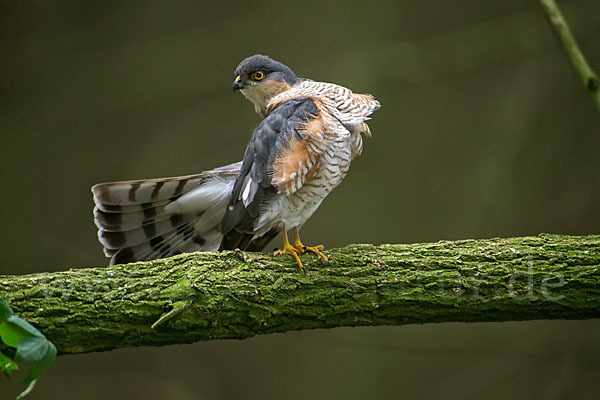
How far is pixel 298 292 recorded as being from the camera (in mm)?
1776

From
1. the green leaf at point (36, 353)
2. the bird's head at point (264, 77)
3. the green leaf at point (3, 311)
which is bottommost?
the green leaf at point (36, 353)

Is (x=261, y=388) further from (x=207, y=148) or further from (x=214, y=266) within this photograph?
(x=214, y=266)

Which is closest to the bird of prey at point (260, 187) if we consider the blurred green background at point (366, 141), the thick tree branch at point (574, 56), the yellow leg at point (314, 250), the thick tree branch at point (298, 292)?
the yellow leg at point (314, 250)

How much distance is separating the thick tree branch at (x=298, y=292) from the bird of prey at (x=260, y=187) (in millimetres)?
163

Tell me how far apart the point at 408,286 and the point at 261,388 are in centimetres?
221

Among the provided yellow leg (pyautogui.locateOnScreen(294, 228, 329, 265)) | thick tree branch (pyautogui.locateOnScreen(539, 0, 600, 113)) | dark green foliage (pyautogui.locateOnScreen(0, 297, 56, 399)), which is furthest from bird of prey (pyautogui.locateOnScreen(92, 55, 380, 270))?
dark green foliage (pyautogui.locateOnScreen(0, 297, 56, 399))

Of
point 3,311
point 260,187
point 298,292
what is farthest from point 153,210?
point 3,311

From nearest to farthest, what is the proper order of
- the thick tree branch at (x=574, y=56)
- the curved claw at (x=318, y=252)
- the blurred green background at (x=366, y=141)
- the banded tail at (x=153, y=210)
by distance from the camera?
1. the curved claw at (x=318, y=252)
2. the thick tree branch at (x=574, y=56)
3. the banded tail at (x=153, y=210)
4. the blurred green background at (x=366, y=141)

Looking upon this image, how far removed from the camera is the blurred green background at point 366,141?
366 centimetres

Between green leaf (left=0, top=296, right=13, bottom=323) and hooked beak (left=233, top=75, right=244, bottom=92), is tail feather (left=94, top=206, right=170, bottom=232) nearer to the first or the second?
hooked beak (left=233, top=75, right=244, bottom=92)

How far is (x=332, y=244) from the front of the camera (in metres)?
3.81

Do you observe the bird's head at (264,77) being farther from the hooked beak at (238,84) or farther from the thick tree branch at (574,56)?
the thick tree branch at (574,56)

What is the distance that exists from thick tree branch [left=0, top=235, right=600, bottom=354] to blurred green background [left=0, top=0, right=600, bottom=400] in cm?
194

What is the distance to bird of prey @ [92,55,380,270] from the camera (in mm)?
1909
